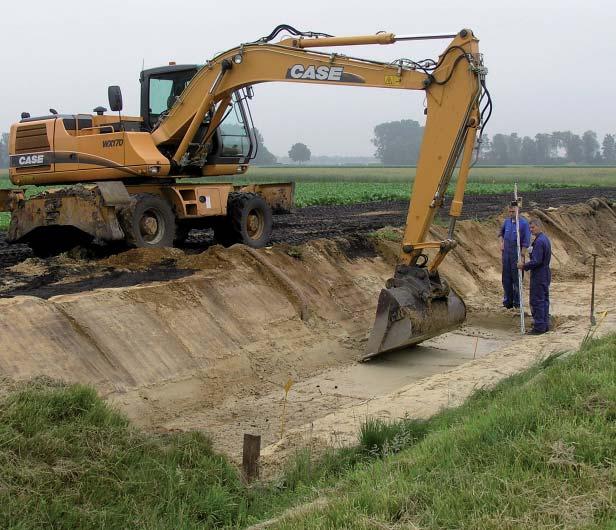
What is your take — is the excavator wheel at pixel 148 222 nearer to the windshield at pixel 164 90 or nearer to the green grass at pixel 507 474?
the windshield at pixel 164 90

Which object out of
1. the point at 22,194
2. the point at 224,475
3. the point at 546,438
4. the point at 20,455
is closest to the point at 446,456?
the point at 546,438

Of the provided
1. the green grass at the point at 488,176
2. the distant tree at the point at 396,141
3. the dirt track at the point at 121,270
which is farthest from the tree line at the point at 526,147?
the dirt track at the point at 121,270

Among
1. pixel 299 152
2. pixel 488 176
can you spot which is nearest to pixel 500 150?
pixel 299 152

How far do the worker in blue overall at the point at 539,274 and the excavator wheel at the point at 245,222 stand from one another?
4.81m

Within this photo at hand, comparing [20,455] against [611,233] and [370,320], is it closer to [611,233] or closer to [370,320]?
[370,320]

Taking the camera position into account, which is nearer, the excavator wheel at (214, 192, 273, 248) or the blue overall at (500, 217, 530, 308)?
the blue overall at (500, 217, 530, 308)

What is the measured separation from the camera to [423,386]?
8789 mm

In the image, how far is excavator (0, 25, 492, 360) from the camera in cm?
1008

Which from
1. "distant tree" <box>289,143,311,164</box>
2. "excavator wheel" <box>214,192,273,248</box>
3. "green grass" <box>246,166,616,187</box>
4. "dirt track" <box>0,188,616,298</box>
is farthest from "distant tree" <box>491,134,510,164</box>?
"excavator wheel" <box>214,192,273,248</box>

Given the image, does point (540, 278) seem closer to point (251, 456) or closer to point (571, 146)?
point (251, 456)

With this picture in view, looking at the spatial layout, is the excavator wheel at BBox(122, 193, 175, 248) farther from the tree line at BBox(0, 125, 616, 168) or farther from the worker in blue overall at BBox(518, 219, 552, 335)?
the tree line at BBox(0, 125, 616, 168)

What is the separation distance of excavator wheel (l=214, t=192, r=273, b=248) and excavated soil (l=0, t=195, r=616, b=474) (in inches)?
35.5

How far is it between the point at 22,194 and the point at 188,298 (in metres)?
4.10

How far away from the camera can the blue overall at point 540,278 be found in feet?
37.2
